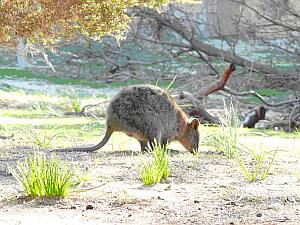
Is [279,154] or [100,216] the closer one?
[100,216]

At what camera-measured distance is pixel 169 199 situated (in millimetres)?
5629

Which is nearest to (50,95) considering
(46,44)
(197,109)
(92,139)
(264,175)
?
(197,109)

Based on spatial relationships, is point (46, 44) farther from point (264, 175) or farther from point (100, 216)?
point (100, 216)

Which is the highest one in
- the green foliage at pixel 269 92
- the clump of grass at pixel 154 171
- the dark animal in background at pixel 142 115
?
the dark animal in background at pixel 142 115

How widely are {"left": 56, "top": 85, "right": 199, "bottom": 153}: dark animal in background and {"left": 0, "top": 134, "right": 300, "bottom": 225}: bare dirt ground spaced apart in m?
0.77

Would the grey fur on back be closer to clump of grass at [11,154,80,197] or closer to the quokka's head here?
the quokka's head

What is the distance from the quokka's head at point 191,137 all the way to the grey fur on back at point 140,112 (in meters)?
0.49

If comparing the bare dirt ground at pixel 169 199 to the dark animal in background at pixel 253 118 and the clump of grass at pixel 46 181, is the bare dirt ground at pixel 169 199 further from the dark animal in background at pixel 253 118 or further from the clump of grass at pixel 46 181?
the dark animal in background at pixel 253 118

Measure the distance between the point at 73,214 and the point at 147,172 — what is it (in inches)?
43.0

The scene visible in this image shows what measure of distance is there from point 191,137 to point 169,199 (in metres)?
3.36

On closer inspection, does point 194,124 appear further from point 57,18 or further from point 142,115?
point 57,18

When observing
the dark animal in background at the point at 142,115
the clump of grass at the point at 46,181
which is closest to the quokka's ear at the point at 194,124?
the dark animal in background at the point at 142,115

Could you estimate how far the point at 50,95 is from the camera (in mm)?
16812

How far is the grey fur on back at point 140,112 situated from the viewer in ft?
26.9
